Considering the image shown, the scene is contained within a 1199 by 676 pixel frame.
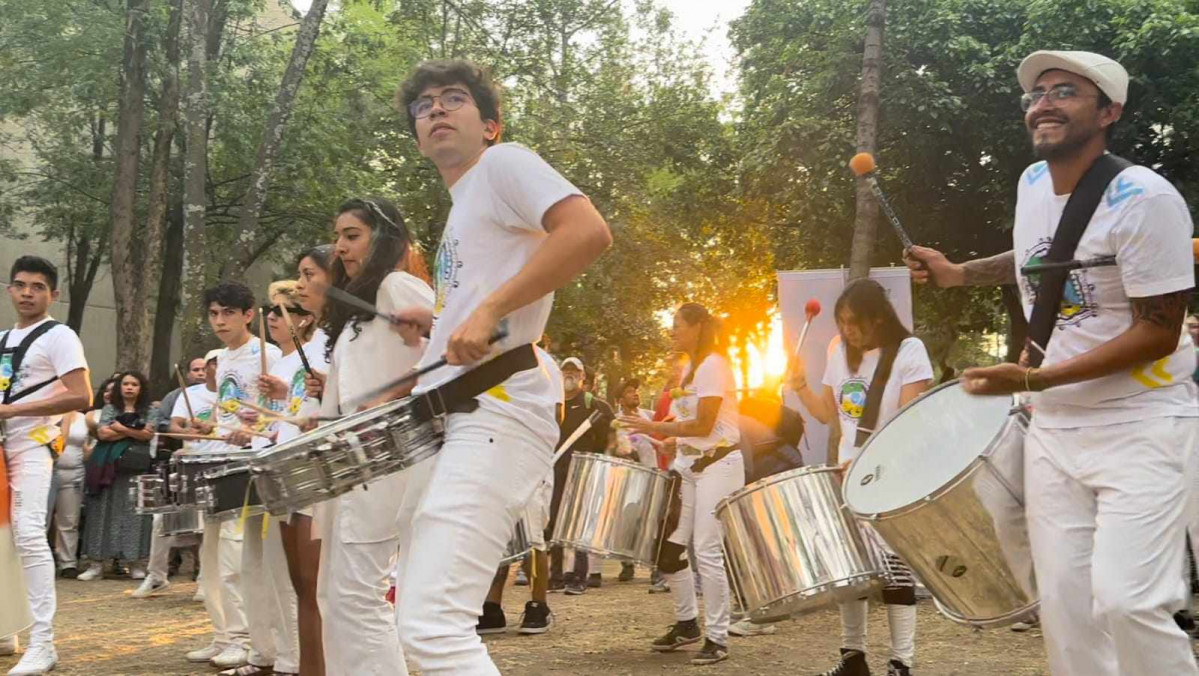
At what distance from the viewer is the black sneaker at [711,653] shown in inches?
322

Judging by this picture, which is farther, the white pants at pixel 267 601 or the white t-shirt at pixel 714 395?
the white t-shirt at pixel 714 395

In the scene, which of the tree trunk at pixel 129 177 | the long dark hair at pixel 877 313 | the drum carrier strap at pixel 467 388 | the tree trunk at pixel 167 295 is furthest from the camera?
the tree trunk at pixel 167 295

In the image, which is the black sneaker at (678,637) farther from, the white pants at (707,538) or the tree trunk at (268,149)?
the tree trunk at (268,149)

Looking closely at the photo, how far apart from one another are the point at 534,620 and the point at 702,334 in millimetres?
2667

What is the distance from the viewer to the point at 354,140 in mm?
24625

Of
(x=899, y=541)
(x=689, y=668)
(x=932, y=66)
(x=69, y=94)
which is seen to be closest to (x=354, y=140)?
(x=69, y=94)

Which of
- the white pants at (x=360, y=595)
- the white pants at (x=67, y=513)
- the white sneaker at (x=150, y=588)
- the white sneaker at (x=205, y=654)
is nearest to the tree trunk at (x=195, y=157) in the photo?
the white pants at (x=67, y=513)

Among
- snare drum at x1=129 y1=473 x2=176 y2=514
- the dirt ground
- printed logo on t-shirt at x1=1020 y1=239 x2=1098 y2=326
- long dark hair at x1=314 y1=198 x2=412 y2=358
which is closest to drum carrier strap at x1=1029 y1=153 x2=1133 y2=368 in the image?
printed logo on t-shirt at x1=1020 y1=239 x2=1098 y2=326

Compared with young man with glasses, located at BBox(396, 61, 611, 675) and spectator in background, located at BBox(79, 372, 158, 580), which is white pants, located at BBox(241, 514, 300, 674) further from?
spectator in background, located at BBox(79, 372, 158, 580)

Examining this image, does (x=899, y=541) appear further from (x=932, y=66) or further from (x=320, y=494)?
(x=932, y=66)

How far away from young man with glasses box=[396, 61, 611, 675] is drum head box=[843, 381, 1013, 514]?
4.57ft

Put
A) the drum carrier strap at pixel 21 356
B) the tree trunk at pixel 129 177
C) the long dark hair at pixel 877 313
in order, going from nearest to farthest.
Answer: the long dark hair at pixel 877 313 → the drum carrier strap at pixel 21 356 → the tree trunk at pixel 129 177

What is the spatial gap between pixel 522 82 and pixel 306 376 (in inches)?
747

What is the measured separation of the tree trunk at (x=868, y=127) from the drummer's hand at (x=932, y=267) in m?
8.65
